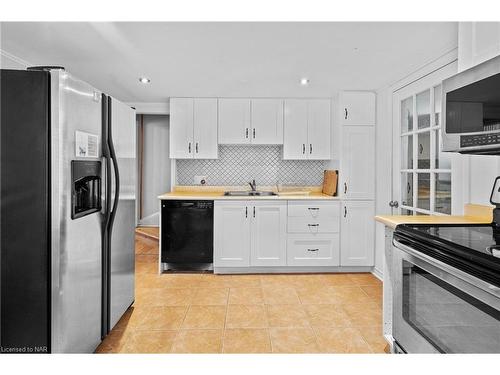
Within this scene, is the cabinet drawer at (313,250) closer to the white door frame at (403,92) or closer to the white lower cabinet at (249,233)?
the white lower cabinet at (249,233)

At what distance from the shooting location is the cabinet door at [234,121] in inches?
157

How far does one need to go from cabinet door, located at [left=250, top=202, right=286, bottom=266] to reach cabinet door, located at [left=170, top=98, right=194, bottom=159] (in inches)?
48.7

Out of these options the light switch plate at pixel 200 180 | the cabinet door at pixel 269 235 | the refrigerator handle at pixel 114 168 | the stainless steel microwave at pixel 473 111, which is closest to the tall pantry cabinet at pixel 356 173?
the cabinet door at pixel 269 235

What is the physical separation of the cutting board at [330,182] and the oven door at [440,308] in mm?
2100

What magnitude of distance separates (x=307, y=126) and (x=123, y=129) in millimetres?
2404

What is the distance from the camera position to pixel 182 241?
3648 millimetres

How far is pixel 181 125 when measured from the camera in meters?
4.01

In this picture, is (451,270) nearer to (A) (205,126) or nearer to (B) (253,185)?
(B) (253,185)

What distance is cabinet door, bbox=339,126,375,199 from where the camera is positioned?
3668 millimetres

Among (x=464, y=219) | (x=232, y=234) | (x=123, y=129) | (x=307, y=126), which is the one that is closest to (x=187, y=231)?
(x=232, y=234)

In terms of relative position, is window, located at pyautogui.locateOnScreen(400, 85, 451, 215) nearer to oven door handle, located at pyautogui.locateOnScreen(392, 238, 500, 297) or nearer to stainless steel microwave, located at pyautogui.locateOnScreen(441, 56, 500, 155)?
stainless steel microwave, located at pyautogui.locateOnScreen(441, 56, 500, 155)

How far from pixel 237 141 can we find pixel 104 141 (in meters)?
2.22
